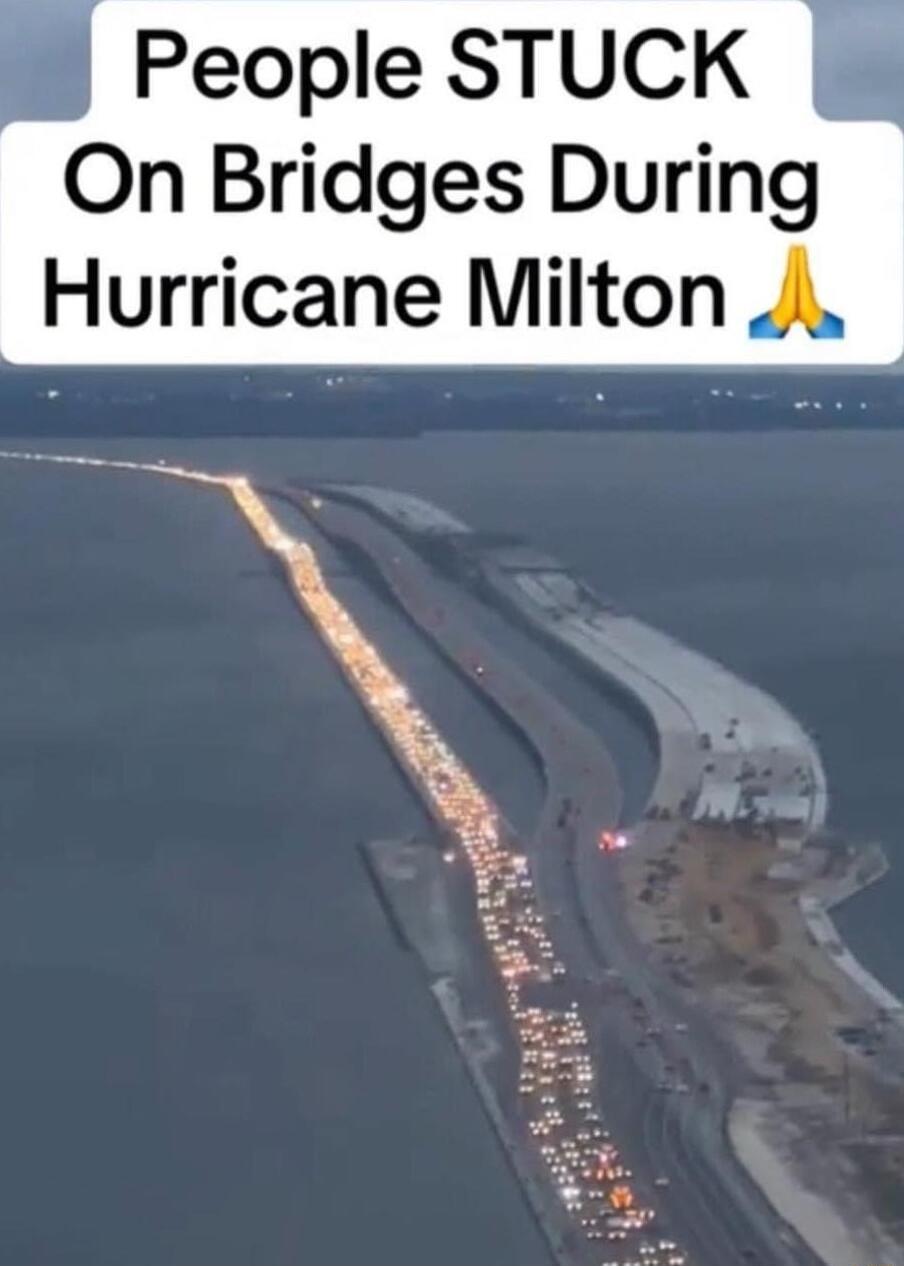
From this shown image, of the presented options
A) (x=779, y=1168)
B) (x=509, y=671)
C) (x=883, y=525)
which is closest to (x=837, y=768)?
(x=509, y=671)

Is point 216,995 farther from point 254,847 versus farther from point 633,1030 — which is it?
point 254,847

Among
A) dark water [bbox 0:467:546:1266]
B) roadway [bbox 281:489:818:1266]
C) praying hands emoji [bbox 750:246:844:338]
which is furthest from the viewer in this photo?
dark water [bbox 0:467:546:1266]

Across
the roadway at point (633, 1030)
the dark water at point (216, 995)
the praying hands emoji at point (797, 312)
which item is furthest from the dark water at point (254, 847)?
the praying hands emoji at point (797, 312)

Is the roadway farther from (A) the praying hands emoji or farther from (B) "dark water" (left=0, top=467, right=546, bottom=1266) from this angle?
(A) the praying hands emoji

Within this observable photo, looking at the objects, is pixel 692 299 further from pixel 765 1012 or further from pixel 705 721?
pixel 705 721

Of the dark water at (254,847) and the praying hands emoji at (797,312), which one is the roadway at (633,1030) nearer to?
the dark water at (254,847)

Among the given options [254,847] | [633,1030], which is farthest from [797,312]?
[254,847]

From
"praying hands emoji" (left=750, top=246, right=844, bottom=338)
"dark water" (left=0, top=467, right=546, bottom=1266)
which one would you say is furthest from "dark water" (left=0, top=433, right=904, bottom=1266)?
"praying hands emoji" (left=750, top=246, right=844, bottom=338)
